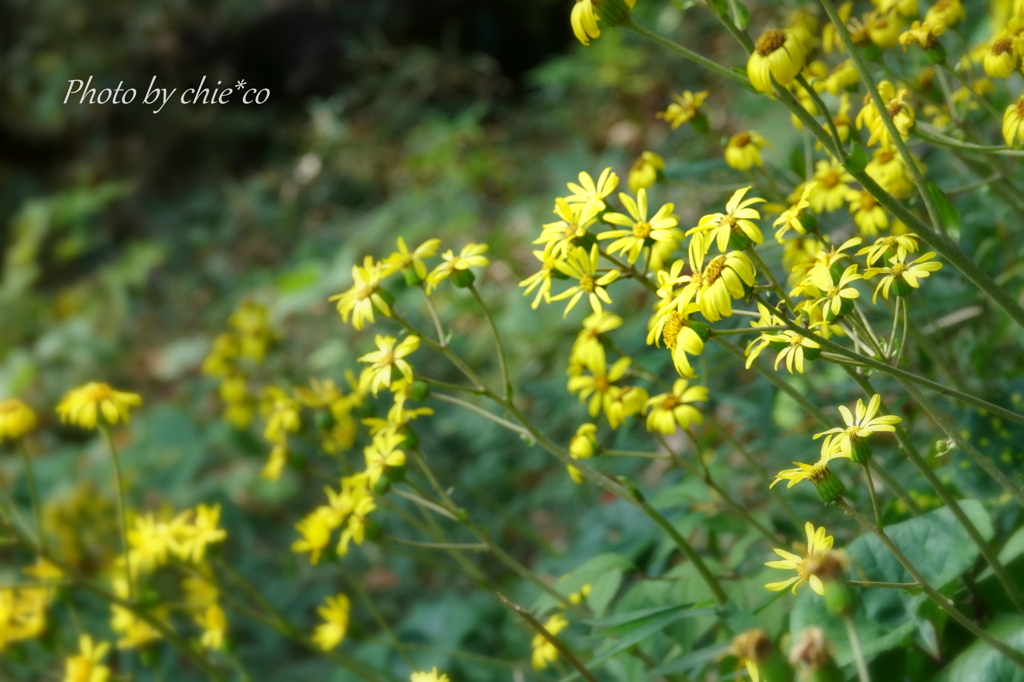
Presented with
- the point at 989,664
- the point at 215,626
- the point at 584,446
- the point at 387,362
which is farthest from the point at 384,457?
the point at 989,664

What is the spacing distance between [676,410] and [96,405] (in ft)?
2.96

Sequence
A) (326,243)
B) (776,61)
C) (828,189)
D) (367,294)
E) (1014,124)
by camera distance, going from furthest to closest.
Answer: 1. (326,243)
2. (828,189)
3. (367,294)
4. (1014,124)
5. (776,61)

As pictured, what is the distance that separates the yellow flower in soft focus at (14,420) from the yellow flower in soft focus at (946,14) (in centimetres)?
147

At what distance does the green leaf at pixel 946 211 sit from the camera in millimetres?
792

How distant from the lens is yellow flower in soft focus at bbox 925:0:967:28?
98cm

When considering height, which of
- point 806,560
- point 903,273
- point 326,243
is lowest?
point 326,243

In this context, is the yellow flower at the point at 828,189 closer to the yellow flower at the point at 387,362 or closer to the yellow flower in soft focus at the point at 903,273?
the yellow flower in soft focus at the point at 903,273

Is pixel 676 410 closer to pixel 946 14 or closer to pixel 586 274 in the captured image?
pixel 586 274

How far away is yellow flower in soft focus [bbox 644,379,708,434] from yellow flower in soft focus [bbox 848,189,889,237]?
0.28 m

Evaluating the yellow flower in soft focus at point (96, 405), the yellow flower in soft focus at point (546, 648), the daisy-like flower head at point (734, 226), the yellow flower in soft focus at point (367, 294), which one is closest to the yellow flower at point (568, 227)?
the daisy-like flower head at point (734, 226)

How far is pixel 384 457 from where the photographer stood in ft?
A: 3.72

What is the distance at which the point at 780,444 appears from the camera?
1586 millimetres

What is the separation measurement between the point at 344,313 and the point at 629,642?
483mm

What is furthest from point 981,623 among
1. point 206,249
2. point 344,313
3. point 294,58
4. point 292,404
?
point 294,58
